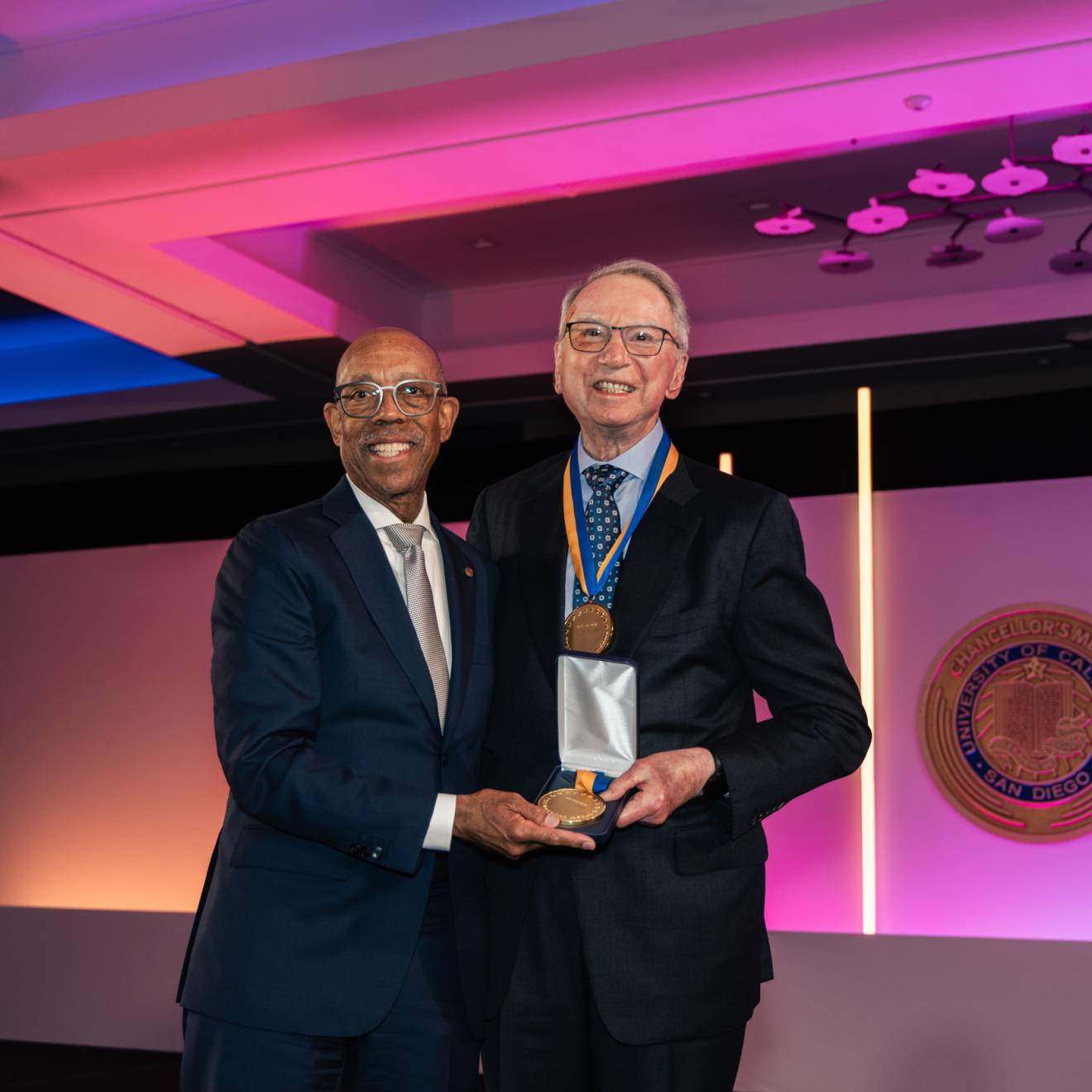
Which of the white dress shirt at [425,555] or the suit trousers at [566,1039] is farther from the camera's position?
the white dress shirt at [425,555]

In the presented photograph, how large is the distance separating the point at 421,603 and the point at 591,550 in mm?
255

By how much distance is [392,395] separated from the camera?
2.10 metres

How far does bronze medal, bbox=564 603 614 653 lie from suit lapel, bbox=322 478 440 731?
207 mm

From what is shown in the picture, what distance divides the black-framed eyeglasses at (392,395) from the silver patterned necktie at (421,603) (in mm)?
169

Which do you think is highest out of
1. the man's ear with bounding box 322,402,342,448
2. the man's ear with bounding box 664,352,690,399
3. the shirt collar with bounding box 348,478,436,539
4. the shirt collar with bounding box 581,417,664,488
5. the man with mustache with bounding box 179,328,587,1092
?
the man's ear with bounding box 664,352,690,399

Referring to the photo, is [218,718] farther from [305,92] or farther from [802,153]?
[802,153]

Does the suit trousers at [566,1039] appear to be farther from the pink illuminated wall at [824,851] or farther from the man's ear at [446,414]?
the pink illuminated wall at [824,851]

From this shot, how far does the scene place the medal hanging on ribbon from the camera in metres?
1.89

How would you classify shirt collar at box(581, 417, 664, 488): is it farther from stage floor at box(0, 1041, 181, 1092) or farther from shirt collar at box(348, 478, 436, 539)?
stage floor at box(0, 1041, 181, 1092)

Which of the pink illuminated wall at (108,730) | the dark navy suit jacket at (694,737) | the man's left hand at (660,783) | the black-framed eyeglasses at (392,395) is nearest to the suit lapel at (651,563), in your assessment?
the dark navy suit jacket at (694,737)

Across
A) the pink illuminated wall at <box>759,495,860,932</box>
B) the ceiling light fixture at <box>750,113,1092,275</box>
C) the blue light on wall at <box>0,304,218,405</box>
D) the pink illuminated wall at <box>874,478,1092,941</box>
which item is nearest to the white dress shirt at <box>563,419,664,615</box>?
the ceiling light fixture at <box>750,113,1092,275</box>

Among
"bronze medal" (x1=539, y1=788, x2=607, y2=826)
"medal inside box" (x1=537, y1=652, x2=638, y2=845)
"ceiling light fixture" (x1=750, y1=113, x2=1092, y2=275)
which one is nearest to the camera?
"bronze medal" (x1=539, y1=788, x2=607, y2=826)

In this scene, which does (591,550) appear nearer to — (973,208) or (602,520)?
(602,520)

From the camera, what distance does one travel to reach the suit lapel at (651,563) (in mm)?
1919
